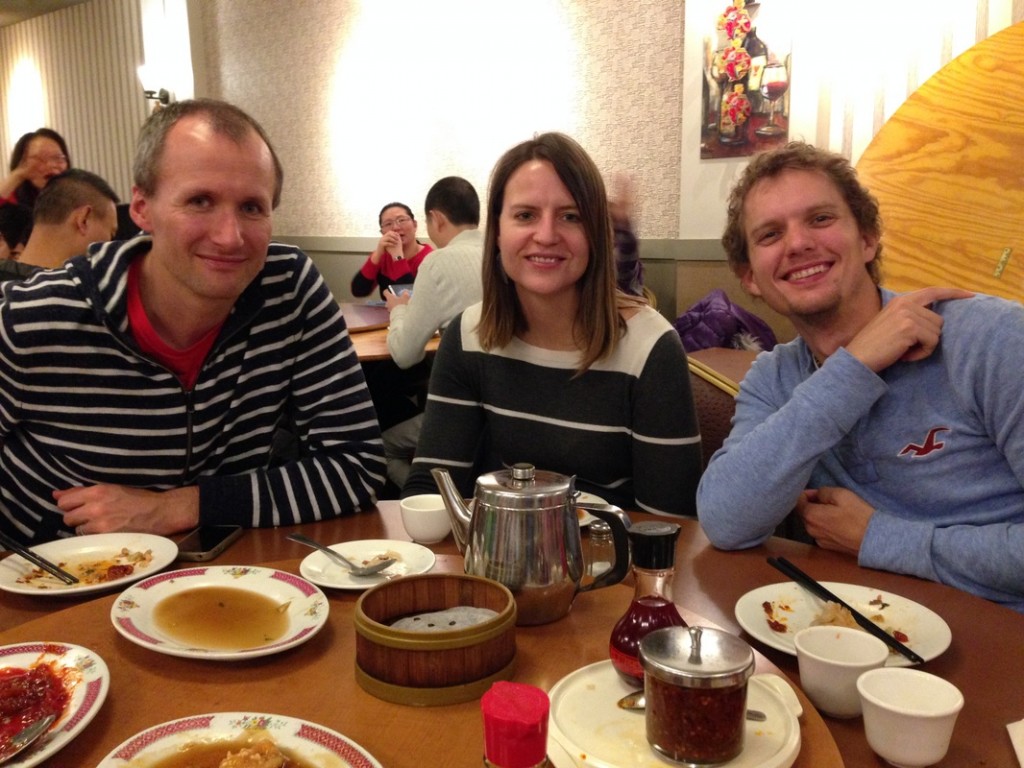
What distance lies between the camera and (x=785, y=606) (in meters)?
1.10

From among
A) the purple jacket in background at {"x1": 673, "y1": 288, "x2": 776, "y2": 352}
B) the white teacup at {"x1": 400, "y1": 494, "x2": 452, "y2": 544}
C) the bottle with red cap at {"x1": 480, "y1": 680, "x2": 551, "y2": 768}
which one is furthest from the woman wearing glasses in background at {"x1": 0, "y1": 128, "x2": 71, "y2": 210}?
the bottle with red cap at {"x1": 480, "y1": 680, "x2": 551, "y2": 768}

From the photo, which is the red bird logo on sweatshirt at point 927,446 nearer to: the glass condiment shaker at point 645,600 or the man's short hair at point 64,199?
the glass condiment shaker at point 645,600

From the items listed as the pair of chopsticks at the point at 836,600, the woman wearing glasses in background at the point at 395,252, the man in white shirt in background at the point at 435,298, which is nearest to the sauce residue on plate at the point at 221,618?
the pair of chopsticks at the point at 836,600

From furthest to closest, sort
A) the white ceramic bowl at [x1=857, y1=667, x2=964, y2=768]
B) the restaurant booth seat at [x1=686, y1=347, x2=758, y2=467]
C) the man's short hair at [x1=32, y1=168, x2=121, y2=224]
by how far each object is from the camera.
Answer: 1. the man's short hair at [x1=32, y1=168, x2=121, y2=224]
2. the restaurant booth seat at [x1=686, y1=347, x2=758, y2=467]
3. the white ceramic bowl at [x1=857, y1=667, x2=964, y2=768]

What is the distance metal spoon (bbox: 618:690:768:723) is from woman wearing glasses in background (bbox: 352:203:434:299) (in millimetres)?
4892

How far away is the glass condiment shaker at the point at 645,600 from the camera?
832 millimetres

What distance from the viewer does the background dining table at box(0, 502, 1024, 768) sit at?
76 centimetres

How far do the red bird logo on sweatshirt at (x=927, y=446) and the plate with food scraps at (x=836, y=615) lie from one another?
334 mm

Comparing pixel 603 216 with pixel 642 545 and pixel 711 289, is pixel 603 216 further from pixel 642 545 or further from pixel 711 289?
pixel 711 289

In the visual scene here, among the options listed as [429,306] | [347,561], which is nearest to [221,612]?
[347,561]

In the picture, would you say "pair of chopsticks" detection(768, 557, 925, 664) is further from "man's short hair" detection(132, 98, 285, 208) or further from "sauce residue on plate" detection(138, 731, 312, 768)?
"man's short hair" detection(132, 98, 285, 208)

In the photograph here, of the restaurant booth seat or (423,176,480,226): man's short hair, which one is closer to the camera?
the restaurant booth seat

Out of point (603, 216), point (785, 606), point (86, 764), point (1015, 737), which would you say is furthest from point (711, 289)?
point (86, 764)

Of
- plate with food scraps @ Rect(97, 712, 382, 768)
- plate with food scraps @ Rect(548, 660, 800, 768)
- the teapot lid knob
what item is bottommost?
plate with food scraps @ Rect(548, 660, 800, 768)
